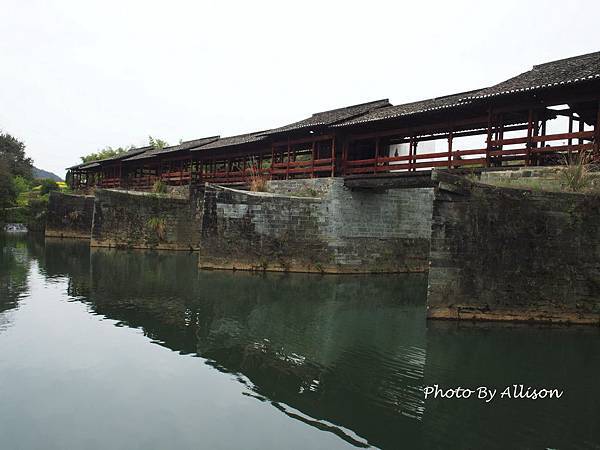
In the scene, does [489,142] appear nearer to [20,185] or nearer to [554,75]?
[554,75]

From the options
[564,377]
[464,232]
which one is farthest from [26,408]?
[464,232]

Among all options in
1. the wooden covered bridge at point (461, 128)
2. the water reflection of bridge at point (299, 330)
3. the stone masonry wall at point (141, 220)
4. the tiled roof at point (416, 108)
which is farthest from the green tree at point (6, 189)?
the tiled roof at point (416, 108)

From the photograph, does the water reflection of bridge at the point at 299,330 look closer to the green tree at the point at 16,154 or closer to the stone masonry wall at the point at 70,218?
the stone masonry wall at the point at 70,218

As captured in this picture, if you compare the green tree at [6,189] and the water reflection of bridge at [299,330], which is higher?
the green tree at [6,189]

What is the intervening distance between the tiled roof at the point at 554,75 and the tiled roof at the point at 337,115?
632 centimetres

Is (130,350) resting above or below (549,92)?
below

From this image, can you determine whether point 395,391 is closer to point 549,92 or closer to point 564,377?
point 564,377

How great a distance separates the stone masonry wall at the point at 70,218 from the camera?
3253 cm

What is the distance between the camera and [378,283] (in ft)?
52.4

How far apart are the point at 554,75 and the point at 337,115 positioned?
9403mm

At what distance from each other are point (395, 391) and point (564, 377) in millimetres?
2540

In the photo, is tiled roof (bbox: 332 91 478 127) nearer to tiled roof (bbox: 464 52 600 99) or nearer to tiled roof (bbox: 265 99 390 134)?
tiled roof (bbox: 265 99 390 134)

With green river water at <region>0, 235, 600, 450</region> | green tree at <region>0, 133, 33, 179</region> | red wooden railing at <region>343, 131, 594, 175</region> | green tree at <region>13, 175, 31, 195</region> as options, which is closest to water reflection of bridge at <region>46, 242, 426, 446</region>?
green river water at <region>0, 235, 600, 450</region>

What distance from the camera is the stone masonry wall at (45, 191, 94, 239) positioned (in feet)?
107
